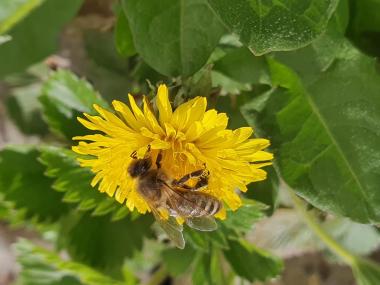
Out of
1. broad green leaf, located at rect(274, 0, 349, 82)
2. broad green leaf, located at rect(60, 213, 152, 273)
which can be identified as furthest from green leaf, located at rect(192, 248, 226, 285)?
broad green leaf, located at rect(274, 0, 349, 82)

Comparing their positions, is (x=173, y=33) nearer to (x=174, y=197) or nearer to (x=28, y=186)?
(x=174, y=197)

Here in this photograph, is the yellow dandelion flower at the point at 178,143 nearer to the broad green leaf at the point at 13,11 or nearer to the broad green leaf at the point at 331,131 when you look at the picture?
the broad green leaf at the point at 331,131

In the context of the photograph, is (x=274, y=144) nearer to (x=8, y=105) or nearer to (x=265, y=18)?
(x=265, y=18)

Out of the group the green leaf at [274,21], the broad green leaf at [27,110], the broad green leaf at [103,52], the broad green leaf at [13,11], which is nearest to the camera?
the green leaf at [274,21]

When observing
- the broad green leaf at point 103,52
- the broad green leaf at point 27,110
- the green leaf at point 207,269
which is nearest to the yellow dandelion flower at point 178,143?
the green leaf at point 207,269

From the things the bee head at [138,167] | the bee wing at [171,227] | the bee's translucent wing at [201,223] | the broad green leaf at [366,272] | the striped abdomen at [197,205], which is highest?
the bee head at [138,167]

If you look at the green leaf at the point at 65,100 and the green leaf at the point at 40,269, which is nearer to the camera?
the green leaf at the point at 65,100

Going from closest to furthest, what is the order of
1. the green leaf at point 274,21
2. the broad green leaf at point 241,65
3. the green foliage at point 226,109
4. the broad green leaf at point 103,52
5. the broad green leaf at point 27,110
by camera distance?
the green leaf at point 274,21 < the green foliage at point 226,109 < the broad green leaf at point 241,65 < the broad green leaf at point 103,52 < the broad green leaf at point 27,110

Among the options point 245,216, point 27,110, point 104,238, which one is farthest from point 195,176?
point 27,110
